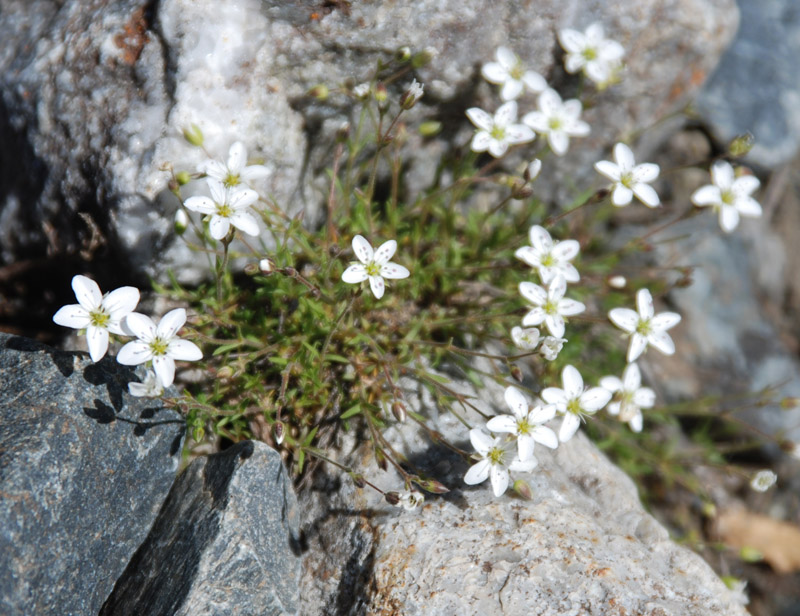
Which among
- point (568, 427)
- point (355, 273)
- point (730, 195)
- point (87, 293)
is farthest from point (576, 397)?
point (87, 293)

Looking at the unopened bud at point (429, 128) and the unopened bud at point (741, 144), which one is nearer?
the unopened bud at point (741, 144)

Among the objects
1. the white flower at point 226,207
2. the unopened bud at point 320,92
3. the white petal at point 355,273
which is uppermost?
the unopened bud at point 320,92

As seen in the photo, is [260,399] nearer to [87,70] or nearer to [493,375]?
[493,375]

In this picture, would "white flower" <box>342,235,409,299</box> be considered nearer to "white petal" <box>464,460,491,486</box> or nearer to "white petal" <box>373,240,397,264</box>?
"white petal" <box>373,240,397,264</box>

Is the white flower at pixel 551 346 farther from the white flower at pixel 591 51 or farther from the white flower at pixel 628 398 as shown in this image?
the white flower at pixel 591 51

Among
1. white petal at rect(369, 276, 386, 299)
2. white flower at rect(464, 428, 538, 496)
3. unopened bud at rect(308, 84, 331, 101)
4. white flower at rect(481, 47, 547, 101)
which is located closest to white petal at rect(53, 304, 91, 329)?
white petal at rect(369, 276, 386, 299)

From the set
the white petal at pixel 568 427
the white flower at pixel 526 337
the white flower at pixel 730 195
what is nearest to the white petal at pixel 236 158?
the white flower at pixel 526 337
